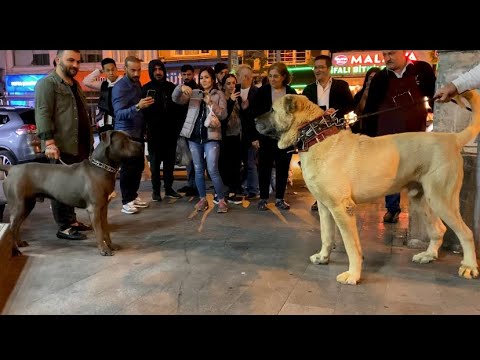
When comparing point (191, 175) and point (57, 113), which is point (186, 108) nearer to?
point (191, 175)

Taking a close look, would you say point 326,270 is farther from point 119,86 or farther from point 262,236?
point 119,86

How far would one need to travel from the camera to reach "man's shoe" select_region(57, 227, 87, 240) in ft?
16.9

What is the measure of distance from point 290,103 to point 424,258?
207 centimetres

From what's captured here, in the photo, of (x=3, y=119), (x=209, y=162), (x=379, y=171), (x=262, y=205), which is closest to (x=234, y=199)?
(x=262, y=205)

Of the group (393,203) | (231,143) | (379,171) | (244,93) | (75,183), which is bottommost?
(393,203)

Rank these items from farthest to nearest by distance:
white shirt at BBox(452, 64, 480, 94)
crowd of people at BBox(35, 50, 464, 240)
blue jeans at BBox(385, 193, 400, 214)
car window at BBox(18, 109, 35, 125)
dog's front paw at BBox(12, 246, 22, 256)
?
1. car window at BBox(18, 109, 35, 125)
2. blue jeans at BBox(385, 193, 400, 214)
3. crowd of people at BBox(35, 50, 464, 240)
4. dog's front paw at BBox(12, 246, 22, 256)
5. white shirt at BBox(452, 64, 480, 94)

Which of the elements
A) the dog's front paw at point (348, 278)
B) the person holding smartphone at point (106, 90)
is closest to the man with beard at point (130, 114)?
the person holding smartphone at point (106, 90)

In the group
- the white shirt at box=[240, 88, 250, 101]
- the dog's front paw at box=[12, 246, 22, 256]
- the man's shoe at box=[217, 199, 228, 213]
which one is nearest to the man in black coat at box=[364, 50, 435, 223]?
the white shirt at box=[240, 88, 250, 101]

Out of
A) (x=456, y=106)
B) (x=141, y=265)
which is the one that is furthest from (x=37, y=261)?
(x=456, y=106)

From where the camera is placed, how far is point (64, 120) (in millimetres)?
5090

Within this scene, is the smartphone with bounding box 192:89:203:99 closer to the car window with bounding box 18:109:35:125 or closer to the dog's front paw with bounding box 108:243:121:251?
the dog's front paw with bounding box 108:243:121:251

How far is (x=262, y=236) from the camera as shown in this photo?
5.26 meters

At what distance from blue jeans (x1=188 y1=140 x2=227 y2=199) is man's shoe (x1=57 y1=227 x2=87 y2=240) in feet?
6.35

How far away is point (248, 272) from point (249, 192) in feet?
11.6
